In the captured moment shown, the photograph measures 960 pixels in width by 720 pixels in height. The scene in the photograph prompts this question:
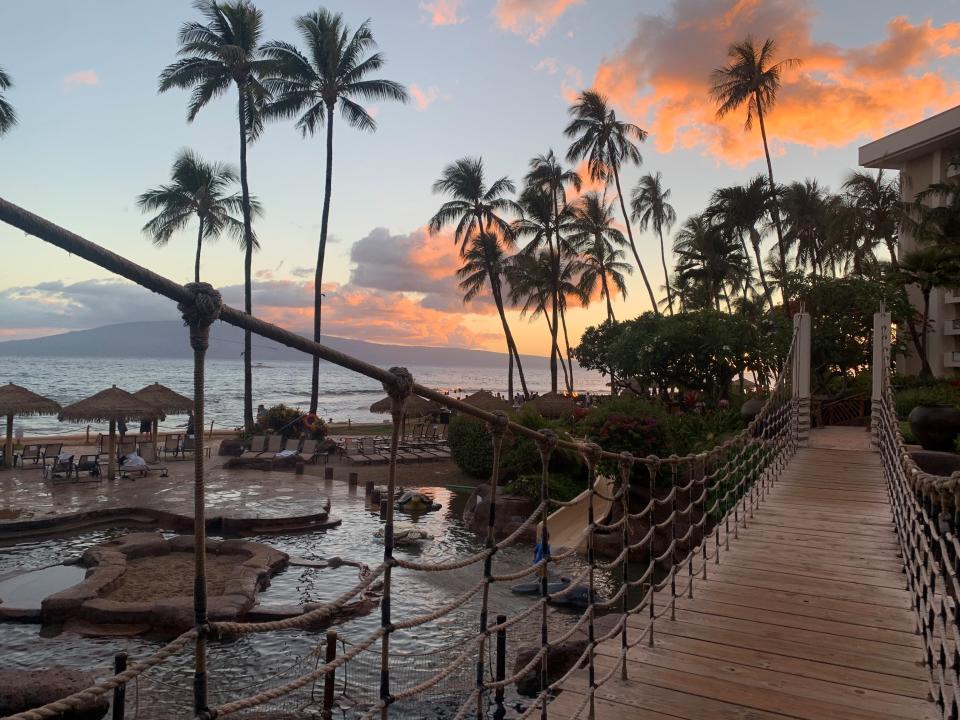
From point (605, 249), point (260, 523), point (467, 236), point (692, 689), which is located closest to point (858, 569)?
point (692, 689)

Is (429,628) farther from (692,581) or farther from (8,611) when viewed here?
(8,611)

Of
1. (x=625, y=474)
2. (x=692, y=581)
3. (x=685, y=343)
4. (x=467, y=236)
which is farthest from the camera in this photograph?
(x=467, y=236)

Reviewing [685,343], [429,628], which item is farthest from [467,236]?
[429,628]

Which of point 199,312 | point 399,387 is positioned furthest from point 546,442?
point 199,312

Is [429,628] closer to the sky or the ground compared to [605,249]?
closer to the ground

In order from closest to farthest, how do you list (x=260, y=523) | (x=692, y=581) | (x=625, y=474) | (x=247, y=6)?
(x=625, y=474), (x=692, y=581), (x=260, y=523), (x=247, y=6)

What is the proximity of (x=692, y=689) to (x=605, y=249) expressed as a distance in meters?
38.2

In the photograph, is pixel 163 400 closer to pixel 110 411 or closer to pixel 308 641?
pixel 110 411

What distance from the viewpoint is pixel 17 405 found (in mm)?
16766

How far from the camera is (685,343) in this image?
19.4m

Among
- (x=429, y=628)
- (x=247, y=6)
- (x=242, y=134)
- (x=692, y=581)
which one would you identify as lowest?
(x=429, y=628)

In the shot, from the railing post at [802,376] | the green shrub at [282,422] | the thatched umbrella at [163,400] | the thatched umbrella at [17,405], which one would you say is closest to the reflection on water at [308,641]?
the railing post at [802,376]

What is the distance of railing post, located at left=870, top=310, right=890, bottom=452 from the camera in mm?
10852

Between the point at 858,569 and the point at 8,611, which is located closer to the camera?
the point at 858,569
